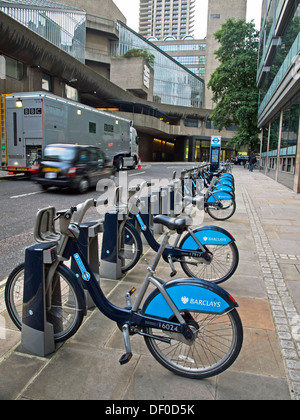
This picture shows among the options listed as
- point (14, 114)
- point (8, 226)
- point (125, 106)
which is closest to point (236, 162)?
point (125, 106)

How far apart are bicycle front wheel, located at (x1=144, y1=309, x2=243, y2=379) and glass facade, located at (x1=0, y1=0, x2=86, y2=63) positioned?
1278 inches

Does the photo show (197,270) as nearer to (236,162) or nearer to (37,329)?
(37,329)

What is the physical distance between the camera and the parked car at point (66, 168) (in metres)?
11.6

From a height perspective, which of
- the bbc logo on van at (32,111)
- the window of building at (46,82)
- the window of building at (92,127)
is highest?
the window of building at (46,82)

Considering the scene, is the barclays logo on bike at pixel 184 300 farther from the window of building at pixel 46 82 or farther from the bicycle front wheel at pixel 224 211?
the window of building at pixel 46 82

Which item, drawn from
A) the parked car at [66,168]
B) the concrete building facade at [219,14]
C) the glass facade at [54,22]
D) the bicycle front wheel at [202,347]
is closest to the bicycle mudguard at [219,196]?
the bicycle front wheel at [202,347]

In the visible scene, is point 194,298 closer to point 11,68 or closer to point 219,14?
point 11,68

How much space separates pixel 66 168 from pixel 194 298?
32.7ft

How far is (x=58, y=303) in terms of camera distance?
8.89 feet

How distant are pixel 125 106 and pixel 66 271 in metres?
42.9

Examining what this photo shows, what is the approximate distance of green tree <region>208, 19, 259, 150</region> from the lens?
114 feet

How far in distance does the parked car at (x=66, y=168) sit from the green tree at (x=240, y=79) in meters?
25.8

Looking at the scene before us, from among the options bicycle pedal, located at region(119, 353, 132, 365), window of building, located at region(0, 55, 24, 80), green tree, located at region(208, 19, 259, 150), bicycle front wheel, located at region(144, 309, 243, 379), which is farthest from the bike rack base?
green tree, located at region(208, 19, 259, 150)

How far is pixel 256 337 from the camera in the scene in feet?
9.57
